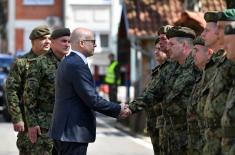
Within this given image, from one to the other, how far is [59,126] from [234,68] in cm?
235

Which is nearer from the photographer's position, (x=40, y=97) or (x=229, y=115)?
(x=229, y=115)

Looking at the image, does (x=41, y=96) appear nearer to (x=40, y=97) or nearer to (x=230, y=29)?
→ (x=40, y=97)

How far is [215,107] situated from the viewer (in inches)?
247

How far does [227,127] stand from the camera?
19.0 feet

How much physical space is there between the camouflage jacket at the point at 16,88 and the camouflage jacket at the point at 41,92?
34 centimetres

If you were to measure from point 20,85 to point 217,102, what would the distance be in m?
3.83

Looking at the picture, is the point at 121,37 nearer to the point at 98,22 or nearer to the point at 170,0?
the point at 170,0

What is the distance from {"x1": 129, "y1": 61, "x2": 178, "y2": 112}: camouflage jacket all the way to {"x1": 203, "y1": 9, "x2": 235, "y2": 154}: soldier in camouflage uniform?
2239mm

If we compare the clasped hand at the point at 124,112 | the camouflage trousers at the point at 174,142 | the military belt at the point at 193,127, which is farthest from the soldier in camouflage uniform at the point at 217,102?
the camouflage trousers at the point at 174,142

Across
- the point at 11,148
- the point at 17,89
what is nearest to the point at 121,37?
the point at 11,148

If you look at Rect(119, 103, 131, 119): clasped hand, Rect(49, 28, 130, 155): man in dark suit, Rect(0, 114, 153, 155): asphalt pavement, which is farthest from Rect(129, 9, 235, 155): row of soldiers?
Rect(0, 114, 153, 155): asphalt pavement

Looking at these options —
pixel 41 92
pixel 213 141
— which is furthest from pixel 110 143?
pixel 213 141

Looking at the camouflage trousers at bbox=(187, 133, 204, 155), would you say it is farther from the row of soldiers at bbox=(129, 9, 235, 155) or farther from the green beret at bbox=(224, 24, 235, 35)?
the green beret at bbox=(224, 24, 235, 35)

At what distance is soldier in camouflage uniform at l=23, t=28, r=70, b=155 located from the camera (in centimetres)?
895
